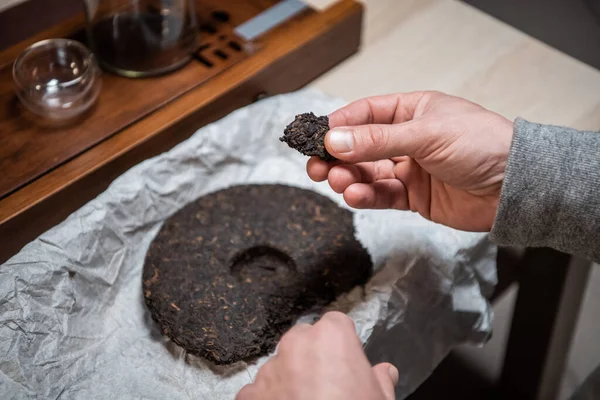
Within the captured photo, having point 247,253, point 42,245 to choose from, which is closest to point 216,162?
point 247,253

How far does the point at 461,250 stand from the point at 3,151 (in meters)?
0.66

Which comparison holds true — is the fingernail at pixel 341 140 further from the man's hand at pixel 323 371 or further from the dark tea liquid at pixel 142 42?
the dark tea liquid at pixel 142 42

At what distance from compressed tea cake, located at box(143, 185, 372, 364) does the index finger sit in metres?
0.12

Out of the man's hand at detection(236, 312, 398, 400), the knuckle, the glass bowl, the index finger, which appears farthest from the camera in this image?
the glass bowl

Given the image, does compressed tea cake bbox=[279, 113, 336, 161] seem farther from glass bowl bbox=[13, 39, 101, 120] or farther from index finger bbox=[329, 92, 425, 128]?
glass bowl bbox=[13, 39, 101, 120]

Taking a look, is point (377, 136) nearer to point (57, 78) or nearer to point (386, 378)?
point (386, 378)

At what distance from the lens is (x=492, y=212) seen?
2.89ft

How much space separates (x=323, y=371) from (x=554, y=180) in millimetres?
354

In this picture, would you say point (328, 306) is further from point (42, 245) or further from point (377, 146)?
point (42, 245)

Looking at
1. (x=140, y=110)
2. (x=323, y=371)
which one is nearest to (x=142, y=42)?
(x=140, y=110)

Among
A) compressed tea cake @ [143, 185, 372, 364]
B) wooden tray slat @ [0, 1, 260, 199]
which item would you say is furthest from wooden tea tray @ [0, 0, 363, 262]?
compressed tea cake @ [143, 185, 372, 364]

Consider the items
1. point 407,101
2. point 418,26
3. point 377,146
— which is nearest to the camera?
point 377,146

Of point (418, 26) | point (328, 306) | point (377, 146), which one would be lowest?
point (328, 306)

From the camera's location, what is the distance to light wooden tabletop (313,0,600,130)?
112 centimetres
